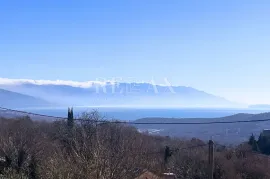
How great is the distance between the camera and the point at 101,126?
34062 millimetres

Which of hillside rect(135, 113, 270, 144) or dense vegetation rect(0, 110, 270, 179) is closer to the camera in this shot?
dense vegetation rect(0, 110, 270, 179)

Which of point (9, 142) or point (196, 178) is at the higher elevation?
point (9, 142)

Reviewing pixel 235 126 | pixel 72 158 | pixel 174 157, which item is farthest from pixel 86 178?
pixel 235 126

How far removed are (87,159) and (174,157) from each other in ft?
81.8

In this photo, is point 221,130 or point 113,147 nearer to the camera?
point 113,147

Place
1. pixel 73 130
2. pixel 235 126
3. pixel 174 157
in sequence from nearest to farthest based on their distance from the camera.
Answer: pixel 73 130 → pixel 174 157 → pixel 235 126

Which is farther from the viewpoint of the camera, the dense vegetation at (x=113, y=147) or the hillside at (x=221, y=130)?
the hillside at (x=221, y=130)

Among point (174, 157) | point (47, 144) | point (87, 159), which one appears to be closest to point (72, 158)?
point (87, 159)

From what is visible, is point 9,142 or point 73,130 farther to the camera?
point 73,130

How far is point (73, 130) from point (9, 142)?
20.1 feet

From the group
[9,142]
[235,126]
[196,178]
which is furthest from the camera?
[235,126]

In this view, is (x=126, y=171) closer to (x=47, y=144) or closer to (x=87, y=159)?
(x=87, y=159)

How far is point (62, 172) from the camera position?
40.1ft

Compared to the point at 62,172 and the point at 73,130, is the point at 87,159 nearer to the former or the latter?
the point at 62,172
